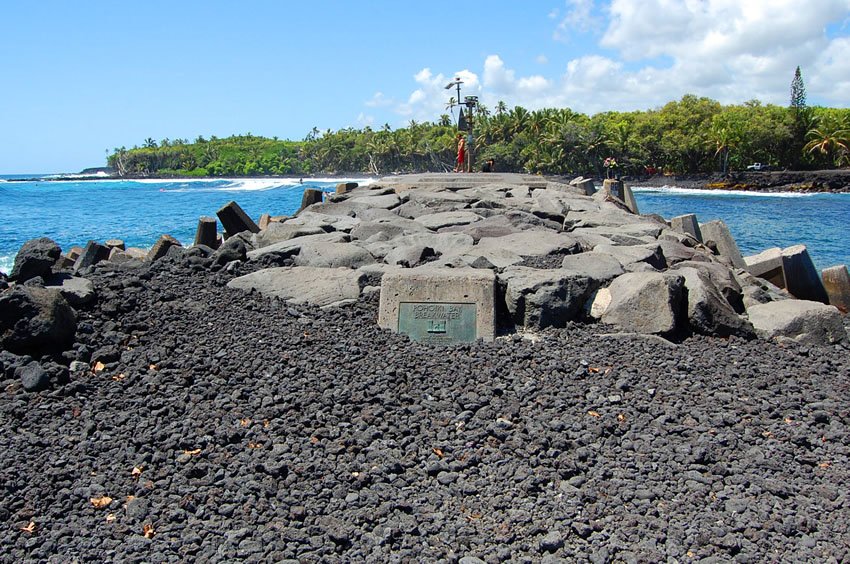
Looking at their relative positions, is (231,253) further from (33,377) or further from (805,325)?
(805,325)

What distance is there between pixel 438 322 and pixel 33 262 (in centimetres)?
301

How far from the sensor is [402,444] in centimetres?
334

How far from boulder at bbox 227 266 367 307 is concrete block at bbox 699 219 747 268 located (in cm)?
557

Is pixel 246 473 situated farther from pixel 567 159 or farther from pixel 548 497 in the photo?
pixel 567 159

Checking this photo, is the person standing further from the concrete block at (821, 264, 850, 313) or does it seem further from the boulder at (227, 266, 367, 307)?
the boulder at (227, 266, 367, 307)

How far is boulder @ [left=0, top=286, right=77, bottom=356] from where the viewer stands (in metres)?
4.15

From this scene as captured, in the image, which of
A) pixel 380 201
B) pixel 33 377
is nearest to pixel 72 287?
pixel 33 377

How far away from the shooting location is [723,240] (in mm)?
9867

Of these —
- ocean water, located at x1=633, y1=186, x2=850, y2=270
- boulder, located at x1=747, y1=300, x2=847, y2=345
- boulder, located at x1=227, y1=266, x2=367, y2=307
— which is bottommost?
ocean water, located at x1=633, y1=186, x2=850, y2=270

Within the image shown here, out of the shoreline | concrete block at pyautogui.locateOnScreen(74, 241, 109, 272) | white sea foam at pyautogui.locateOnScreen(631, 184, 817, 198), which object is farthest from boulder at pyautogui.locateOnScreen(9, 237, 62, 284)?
white sea foam at pyautogui.locateOnScreen(631, 184, 817, 198)

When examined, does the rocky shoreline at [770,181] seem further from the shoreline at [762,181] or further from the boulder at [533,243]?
the boulder at [533,243]

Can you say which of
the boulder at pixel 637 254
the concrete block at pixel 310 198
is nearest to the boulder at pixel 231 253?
the boulder at pixel 637 254

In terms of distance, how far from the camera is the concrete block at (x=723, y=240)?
924 centimetres

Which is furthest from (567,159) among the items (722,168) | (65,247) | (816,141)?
(65,247)
